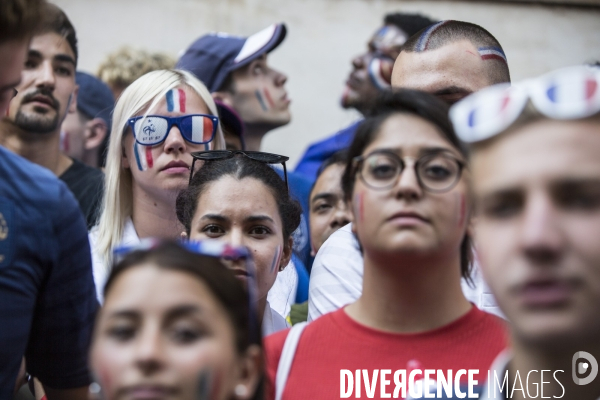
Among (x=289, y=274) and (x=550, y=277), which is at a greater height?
(x=289, y=274)

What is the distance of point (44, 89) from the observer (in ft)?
14.6

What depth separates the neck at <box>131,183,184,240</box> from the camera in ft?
12.9

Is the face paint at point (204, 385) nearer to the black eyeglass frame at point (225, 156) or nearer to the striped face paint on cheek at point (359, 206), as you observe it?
the striped face paint on cheek at point (359, 206)

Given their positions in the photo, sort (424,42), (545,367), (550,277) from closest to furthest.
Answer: (550,277), (545,367), (424,42)

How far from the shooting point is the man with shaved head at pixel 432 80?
308cm

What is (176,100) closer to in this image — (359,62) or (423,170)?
(423,170)

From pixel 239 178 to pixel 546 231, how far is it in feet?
6.31

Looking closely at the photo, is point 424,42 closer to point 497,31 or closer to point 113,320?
point 113,320

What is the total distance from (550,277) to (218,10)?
629 cm

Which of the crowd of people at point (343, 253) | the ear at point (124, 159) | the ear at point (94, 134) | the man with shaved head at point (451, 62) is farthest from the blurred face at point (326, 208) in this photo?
the ear at point (94, 134)

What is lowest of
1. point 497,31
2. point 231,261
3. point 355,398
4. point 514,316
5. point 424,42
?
point 355,398

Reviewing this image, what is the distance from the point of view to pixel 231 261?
2564mm

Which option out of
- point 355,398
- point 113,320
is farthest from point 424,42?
point 113,320

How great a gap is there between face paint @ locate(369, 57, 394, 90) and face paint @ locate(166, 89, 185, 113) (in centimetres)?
212
